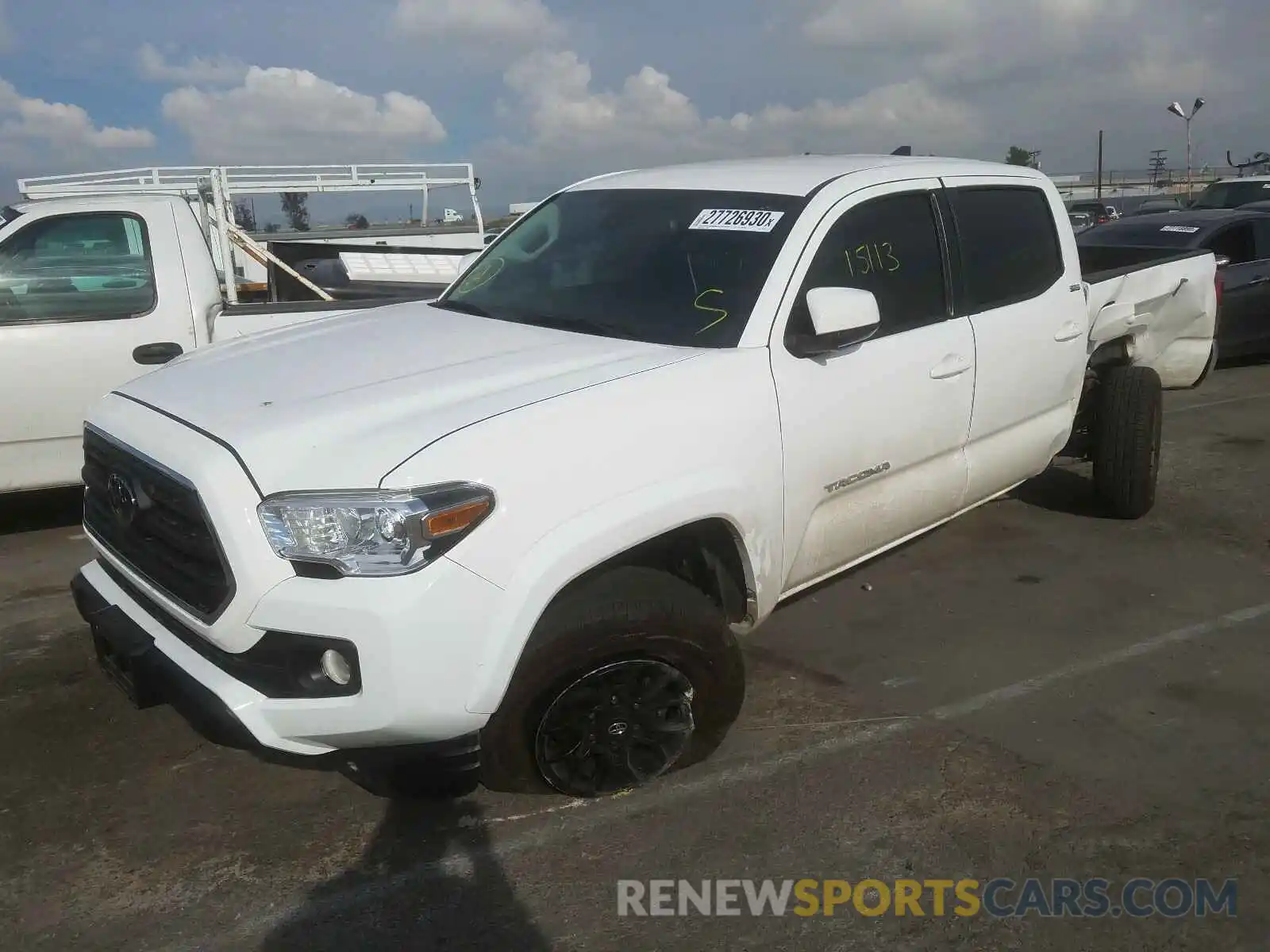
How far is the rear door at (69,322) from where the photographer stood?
207 inches

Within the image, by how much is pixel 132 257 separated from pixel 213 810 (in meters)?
3.54

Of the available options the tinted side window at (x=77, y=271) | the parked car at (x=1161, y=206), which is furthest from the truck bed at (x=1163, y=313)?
→ the parked car at (x=1161, y=206)

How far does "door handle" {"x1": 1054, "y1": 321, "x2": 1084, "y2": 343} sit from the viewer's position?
469 cm

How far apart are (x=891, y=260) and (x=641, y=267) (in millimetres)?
929

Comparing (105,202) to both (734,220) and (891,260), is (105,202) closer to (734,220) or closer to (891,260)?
Answer: (734,220)

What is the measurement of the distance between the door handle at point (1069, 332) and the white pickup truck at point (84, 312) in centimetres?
340

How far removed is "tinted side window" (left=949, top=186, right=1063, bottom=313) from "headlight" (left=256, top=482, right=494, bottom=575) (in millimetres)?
2555

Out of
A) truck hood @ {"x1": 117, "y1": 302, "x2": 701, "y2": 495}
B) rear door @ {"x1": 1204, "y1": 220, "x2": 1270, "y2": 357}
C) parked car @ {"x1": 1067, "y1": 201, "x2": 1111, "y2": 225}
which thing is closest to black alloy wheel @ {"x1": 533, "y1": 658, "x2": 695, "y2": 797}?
truck hood @ {"x1": 117, "y1": 302, "x2": 701, "y2": 495}

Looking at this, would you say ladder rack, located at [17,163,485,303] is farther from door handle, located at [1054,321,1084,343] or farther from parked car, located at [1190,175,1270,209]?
parked car, located at [1190,175,1270,209]

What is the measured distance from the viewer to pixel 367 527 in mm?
2498

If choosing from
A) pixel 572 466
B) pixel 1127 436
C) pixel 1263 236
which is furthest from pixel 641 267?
pixel 1263 236

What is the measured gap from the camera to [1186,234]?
32.0 ft

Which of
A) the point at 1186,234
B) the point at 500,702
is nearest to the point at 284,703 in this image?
the point at 500,702

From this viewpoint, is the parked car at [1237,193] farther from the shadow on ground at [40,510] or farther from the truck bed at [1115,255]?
the shadow on ground at [40,510]
